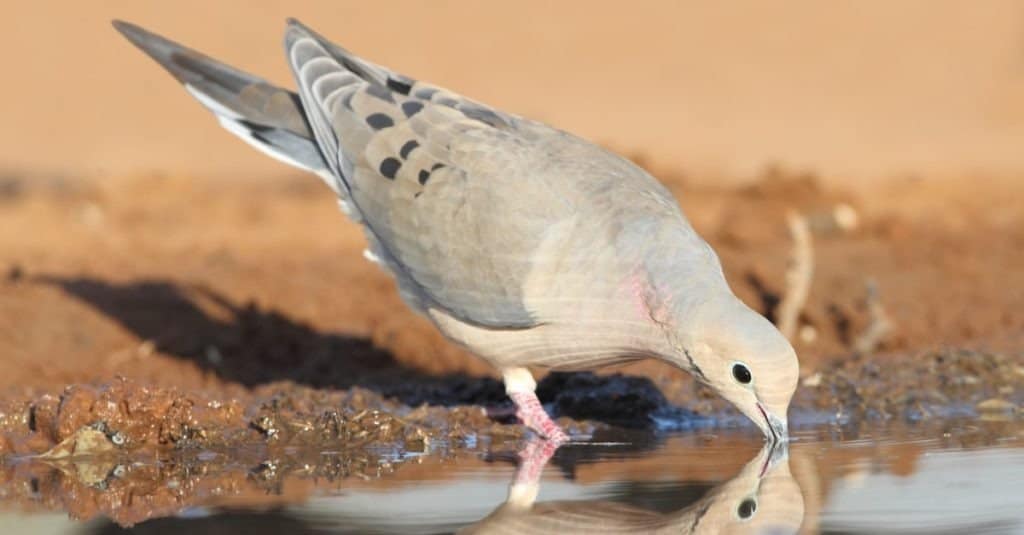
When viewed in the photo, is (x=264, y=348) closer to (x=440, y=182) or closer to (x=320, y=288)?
(x=320, y=288)

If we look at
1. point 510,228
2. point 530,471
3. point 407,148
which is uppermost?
point 407,148

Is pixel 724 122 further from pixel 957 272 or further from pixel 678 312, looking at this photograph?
pixel 678 312

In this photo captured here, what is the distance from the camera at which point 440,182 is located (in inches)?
232

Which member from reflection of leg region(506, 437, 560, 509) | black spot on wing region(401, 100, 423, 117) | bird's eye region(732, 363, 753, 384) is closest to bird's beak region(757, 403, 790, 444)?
bird's eye region(732, 363, 753, 384)

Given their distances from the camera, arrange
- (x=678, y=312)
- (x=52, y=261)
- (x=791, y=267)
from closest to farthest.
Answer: (x=678, y=312) < (x=791, y=267) < (x=52, y=261)

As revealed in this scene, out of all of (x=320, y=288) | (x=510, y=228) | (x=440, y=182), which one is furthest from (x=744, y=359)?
(x=320, y=288)

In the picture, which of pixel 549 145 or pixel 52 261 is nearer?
pixel 549 145

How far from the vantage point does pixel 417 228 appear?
5914 millimetres

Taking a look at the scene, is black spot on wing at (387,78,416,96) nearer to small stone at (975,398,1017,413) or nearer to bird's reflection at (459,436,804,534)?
bird's reflection at (459,436,804,534)

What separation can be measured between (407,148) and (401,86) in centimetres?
45

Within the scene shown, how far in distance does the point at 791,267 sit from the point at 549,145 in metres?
2.32

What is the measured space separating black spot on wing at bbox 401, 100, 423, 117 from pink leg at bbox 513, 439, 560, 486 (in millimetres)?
1376

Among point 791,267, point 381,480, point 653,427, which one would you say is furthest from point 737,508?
point 791,267

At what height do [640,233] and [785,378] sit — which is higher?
[640,233]
